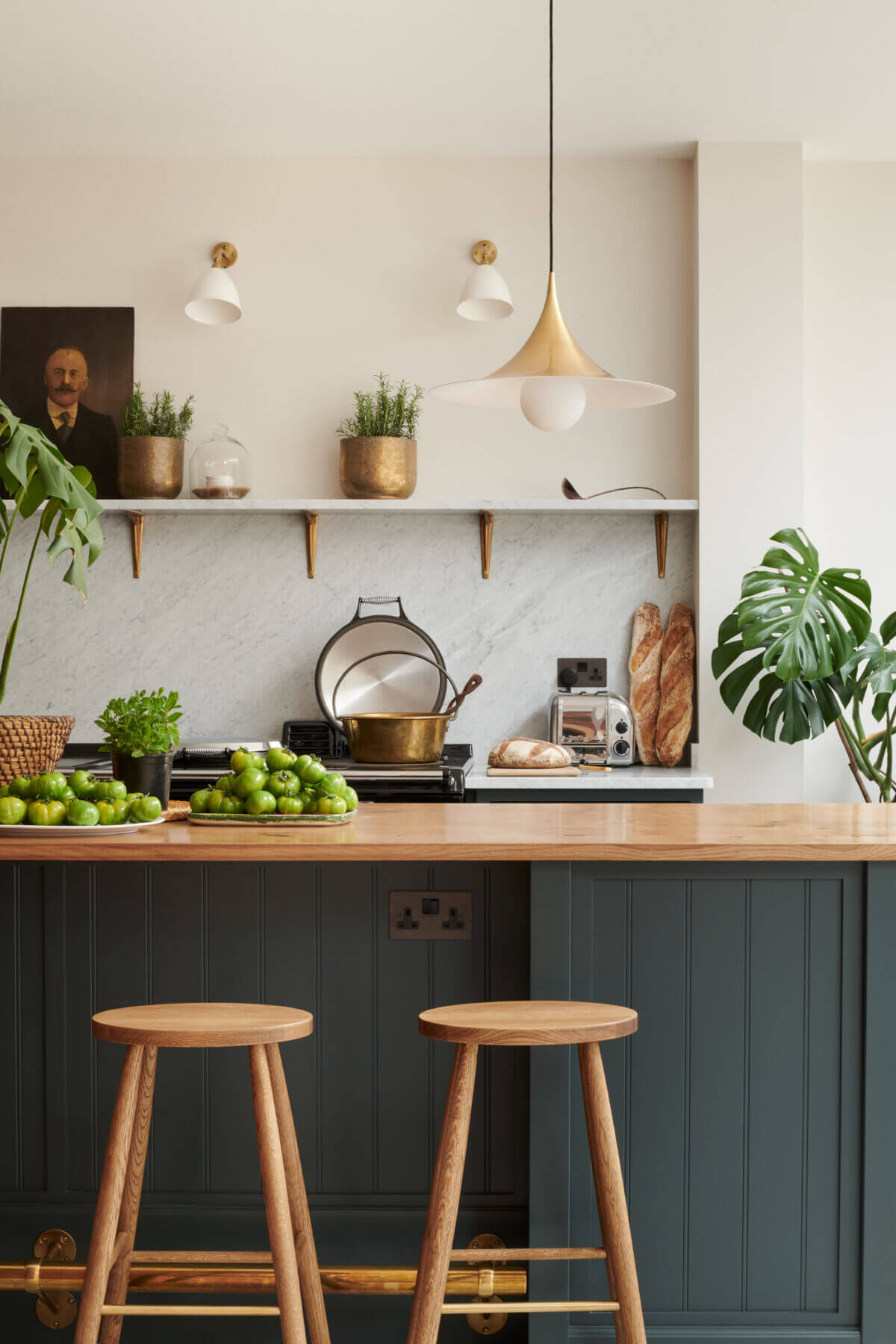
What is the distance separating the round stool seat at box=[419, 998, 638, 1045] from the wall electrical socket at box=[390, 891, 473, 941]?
331mm

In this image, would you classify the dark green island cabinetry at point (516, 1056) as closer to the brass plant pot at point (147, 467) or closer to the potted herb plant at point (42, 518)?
the potted herb plant at point (42, 518)

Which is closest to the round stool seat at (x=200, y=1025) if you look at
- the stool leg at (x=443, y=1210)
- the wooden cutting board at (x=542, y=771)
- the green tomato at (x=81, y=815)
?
the stool leg at (x=443, y=1210)

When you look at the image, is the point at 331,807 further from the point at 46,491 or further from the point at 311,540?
the point at 311,540

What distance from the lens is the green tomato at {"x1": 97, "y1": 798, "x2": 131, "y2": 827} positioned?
1771mm

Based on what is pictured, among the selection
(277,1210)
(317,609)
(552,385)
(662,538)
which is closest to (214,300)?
(317,609)

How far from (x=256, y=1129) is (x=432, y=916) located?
1.65 ft

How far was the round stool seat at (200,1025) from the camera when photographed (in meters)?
1.39

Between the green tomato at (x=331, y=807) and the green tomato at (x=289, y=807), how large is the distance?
3 cm

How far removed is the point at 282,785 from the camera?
1902 millimetres

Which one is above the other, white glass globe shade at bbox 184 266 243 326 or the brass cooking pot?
white glass globe shade at bbox 184 266 243 326

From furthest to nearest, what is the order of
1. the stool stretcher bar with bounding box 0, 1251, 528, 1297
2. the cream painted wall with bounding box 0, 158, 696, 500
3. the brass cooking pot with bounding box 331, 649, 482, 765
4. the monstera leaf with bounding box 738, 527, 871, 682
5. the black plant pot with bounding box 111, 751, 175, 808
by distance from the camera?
the cream painted wall with bounding box 0, 158, 696, 500, the monstera leaf with bounding box 738, 527, 871, 682, the brass cooking pot with bounding box 331, 649, 482, 765, the black plant pot with bounding box 111, 751, 175, 808, the stool stretcher bar with bounding box 0, 1251, 528, 1297

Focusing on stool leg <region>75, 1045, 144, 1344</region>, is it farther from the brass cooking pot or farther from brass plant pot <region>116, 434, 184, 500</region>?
brass plant pot <region>116, 434, 184, 500</region>

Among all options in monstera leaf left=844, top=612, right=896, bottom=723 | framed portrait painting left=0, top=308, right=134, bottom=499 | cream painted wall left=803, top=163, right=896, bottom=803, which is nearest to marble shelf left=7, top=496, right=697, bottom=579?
framed portrait painting left=0, top=308, right=134, bottom=499

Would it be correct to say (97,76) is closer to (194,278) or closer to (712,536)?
(194,278)
